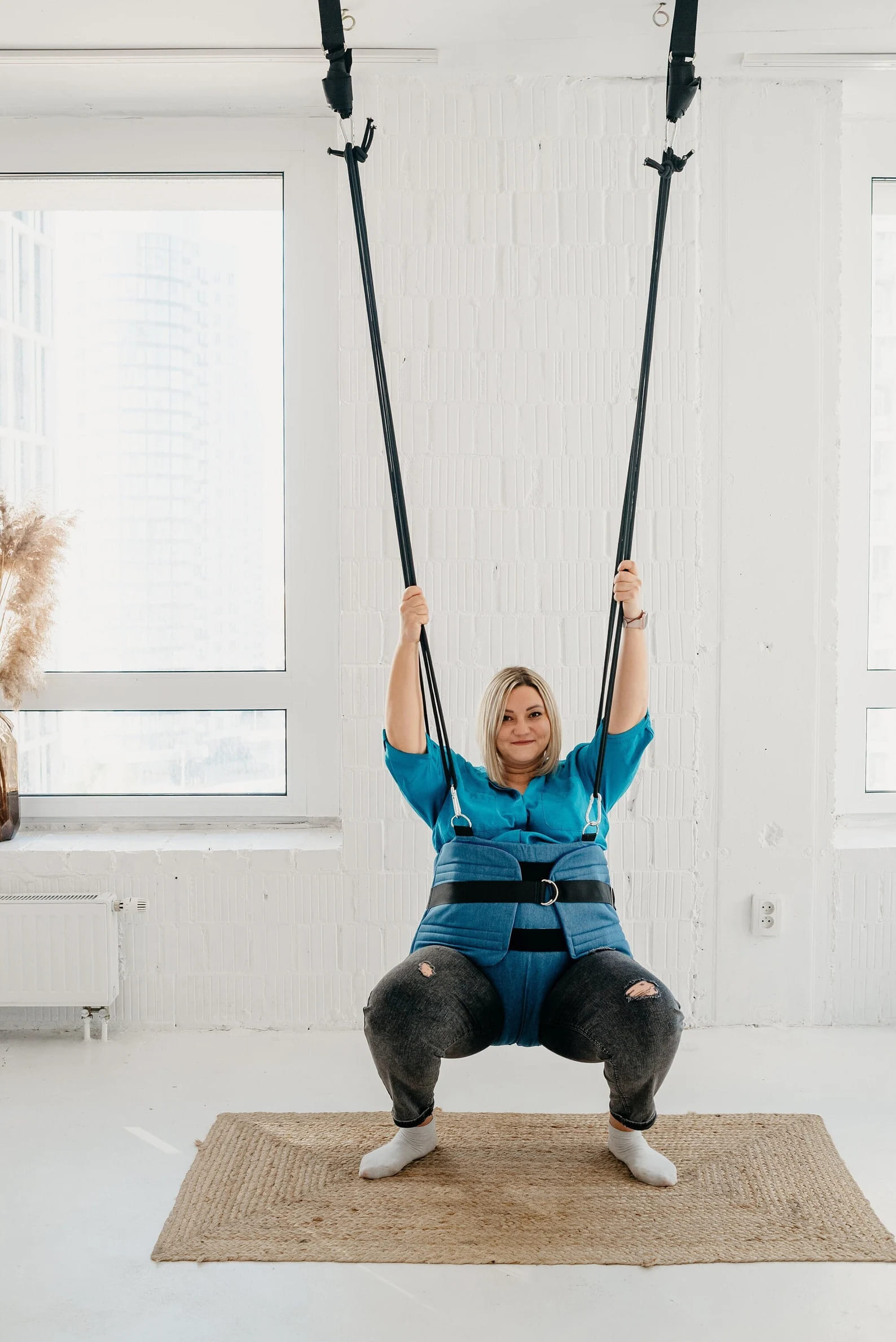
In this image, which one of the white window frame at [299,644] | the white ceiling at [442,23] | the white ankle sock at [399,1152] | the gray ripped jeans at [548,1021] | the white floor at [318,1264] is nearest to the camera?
the white floor at [318,1264]

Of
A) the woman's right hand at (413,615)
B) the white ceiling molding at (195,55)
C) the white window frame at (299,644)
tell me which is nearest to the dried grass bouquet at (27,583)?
the white window frame at (299,644)

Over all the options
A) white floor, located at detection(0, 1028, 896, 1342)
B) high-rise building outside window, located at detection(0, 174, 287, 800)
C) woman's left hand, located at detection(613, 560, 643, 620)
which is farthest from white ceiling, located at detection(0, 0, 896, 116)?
white floor, located at detection(0, 1028, 896, 1342)

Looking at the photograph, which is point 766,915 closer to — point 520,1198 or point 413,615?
point 520,1198

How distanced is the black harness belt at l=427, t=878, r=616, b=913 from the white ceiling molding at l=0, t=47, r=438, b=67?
190 cm

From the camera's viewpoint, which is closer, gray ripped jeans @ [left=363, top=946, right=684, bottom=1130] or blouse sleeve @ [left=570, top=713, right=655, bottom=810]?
gray ripped jeans @ [left=363, top=946, right=684, bottom=1130]

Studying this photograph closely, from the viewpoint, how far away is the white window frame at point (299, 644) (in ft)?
9.48

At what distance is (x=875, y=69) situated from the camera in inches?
103

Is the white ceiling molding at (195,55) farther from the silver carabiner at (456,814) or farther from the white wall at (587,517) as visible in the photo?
the silver carabiner at (456,814)

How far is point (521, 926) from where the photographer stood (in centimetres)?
200

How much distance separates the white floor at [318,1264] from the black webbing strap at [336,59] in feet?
6.47

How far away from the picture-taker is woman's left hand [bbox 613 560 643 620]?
2068mm

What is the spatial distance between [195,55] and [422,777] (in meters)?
1.77

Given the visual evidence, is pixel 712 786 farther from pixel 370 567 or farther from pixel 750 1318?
pixel 750 1318

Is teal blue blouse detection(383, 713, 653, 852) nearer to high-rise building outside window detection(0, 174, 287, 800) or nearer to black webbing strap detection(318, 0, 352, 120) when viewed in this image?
high-rise building outside window detection(0, 174, 287, 800)
